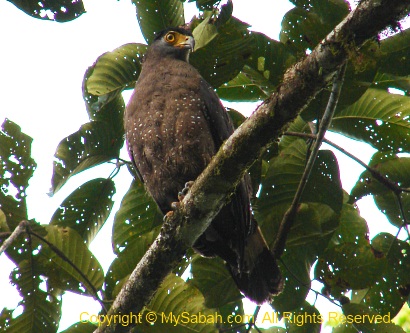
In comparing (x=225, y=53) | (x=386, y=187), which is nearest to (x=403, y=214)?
(x=386, y=187)

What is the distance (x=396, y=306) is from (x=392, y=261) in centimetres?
34

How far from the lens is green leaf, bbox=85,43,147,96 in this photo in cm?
448

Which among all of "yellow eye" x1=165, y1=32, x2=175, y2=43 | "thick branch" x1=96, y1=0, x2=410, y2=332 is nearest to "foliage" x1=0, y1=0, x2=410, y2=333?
"thick branch" x1=96, y1=0, x2=410, y2=332

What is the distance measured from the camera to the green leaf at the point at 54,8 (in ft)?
11.7

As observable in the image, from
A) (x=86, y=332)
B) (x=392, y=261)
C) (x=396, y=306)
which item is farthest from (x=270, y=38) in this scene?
(x=86, y=332)

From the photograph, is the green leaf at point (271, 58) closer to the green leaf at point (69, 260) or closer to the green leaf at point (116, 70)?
the green leaf at point (116, 70)

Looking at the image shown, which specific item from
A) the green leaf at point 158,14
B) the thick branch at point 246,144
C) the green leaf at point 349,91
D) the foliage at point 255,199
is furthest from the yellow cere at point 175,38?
the thick branch at point 246,144

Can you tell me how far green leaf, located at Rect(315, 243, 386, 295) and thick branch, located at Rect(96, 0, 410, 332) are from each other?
41.7 inches

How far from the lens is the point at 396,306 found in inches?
174

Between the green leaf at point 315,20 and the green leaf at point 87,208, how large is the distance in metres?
1.93

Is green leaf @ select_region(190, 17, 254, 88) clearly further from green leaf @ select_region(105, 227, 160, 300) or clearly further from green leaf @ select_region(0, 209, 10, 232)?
green leaf @ select_region(0, 209, 10, 232)

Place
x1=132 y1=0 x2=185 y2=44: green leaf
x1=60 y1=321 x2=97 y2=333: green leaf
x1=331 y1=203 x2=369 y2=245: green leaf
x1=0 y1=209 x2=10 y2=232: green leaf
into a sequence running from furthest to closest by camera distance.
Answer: x1=331 y1=203 x2=369 y2=245: green leaf → x1=132 y1=0 x2=185 y2=44: green leaf → x1=60 y1=321 x2=97 y2=333: green leaf → x1=0 y1=209 x2=10 y2=232: green leaf

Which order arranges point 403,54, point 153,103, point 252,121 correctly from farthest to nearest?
1. point 153,103
2. point 403,54
3. point 252,121

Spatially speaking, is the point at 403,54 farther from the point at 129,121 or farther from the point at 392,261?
the point at 129,121
